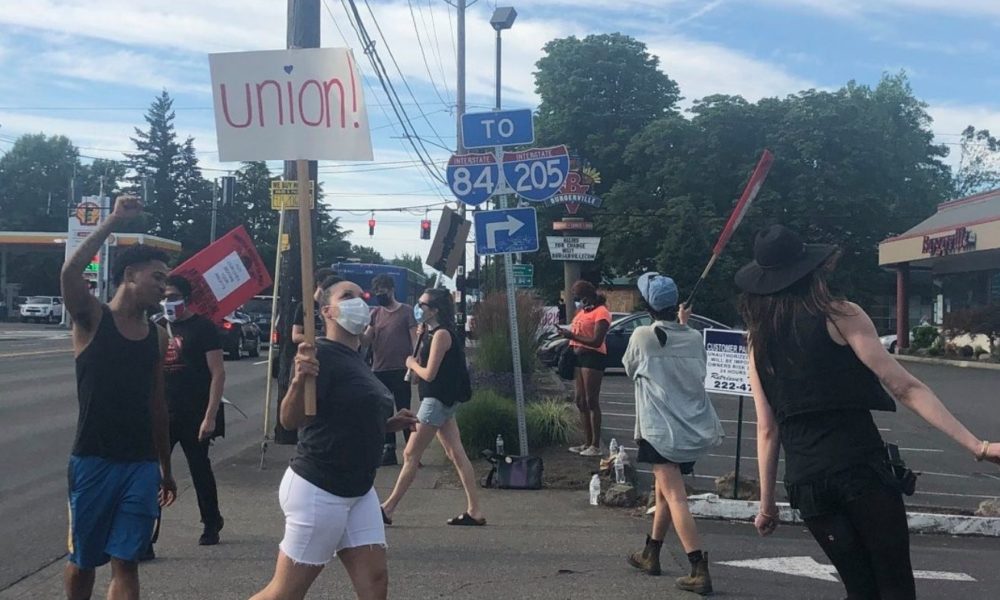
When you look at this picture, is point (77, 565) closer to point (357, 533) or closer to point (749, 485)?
point (357, 533)

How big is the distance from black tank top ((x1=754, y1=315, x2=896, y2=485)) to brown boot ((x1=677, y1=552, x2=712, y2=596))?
2255 millimetres

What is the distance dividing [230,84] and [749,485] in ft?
18.7

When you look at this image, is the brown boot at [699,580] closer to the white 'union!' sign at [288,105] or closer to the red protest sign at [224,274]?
the white 'union!' sign at [288,105]

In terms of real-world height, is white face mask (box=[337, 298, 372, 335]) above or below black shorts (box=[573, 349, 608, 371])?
above

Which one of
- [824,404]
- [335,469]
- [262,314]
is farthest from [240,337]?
[824,404]

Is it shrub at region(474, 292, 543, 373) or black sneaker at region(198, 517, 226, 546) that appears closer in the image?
black sneaker at region(198, 517, 226, 546)

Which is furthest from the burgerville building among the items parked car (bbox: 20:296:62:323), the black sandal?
parked car (bbox: 20:296:62:323)

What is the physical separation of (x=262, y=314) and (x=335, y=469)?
3317 centimetres

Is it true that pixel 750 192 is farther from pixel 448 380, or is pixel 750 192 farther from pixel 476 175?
pixel 476 175

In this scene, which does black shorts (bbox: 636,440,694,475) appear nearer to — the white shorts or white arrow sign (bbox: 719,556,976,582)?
white arrow sign (bbox: 719,556,976,582)

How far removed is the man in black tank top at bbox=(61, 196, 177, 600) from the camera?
4469 millimetres

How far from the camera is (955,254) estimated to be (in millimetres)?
34938

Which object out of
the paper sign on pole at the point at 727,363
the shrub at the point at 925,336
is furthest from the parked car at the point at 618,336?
the shrub at the point at 925,336

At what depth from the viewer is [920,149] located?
5084 centimetres
